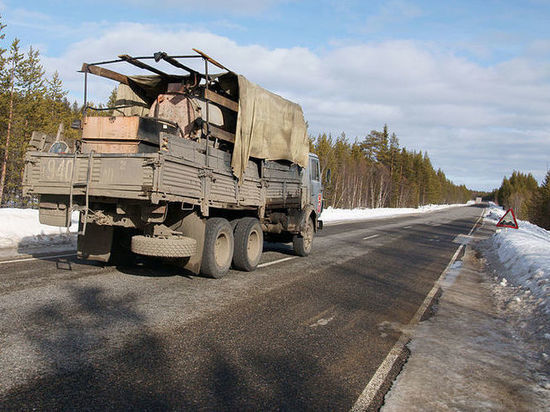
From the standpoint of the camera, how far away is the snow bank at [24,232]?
10.2m

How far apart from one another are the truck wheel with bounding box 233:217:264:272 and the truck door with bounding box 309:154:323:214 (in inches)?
148

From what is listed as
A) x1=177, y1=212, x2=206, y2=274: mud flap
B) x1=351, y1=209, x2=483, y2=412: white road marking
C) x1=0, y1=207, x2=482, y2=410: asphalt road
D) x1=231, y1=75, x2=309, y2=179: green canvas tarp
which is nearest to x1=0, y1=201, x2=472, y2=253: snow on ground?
x1=0, y1=207, x2=482, y2=410: asphalt road

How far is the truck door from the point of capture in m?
12.1

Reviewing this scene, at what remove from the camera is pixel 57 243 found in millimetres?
10570

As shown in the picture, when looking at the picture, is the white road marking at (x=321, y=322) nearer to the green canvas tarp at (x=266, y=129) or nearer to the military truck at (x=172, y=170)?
the military truck at (x=172, y=170)

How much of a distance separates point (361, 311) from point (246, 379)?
9.64ft

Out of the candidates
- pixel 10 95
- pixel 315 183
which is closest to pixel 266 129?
pixel 315 183

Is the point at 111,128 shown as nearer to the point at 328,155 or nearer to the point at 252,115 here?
the point at 252,115

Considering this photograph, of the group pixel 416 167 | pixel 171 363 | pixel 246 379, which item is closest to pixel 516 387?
pixel 246 379

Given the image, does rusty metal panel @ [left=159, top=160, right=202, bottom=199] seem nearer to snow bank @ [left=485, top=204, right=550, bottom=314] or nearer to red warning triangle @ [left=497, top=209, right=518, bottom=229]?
snow bank @ [left=485, top=204, right=550, bottom=314]

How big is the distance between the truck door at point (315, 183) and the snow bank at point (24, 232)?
677cm

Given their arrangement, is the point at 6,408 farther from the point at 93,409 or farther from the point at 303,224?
the point at 303,224

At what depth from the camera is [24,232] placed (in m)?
11.0

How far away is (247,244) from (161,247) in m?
2.33
